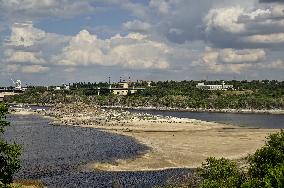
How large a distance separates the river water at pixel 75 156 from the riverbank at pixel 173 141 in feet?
13.5

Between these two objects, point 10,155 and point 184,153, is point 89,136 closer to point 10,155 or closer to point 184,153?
point 184,153

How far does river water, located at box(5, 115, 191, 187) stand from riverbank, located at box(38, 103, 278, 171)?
13.5 ft

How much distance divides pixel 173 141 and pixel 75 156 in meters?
32.0

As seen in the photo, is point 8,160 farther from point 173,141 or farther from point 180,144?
point 173,141

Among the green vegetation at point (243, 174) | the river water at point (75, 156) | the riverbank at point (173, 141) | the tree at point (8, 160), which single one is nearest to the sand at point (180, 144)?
the riverbank at point (173, 141)

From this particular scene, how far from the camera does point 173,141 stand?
12056 centimetres

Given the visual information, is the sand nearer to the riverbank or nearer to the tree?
the riverbank

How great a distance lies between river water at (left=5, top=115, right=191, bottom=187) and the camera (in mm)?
72125

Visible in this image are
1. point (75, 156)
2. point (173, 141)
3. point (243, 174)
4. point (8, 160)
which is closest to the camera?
point (8, 160)

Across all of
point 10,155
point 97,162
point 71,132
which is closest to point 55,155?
point 97,162

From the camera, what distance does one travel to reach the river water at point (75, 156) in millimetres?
72125

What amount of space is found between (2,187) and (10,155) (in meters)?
3.23

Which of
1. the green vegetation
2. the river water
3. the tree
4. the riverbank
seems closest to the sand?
the riverbank

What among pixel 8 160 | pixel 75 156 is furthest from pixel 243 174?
pixel 75 156
